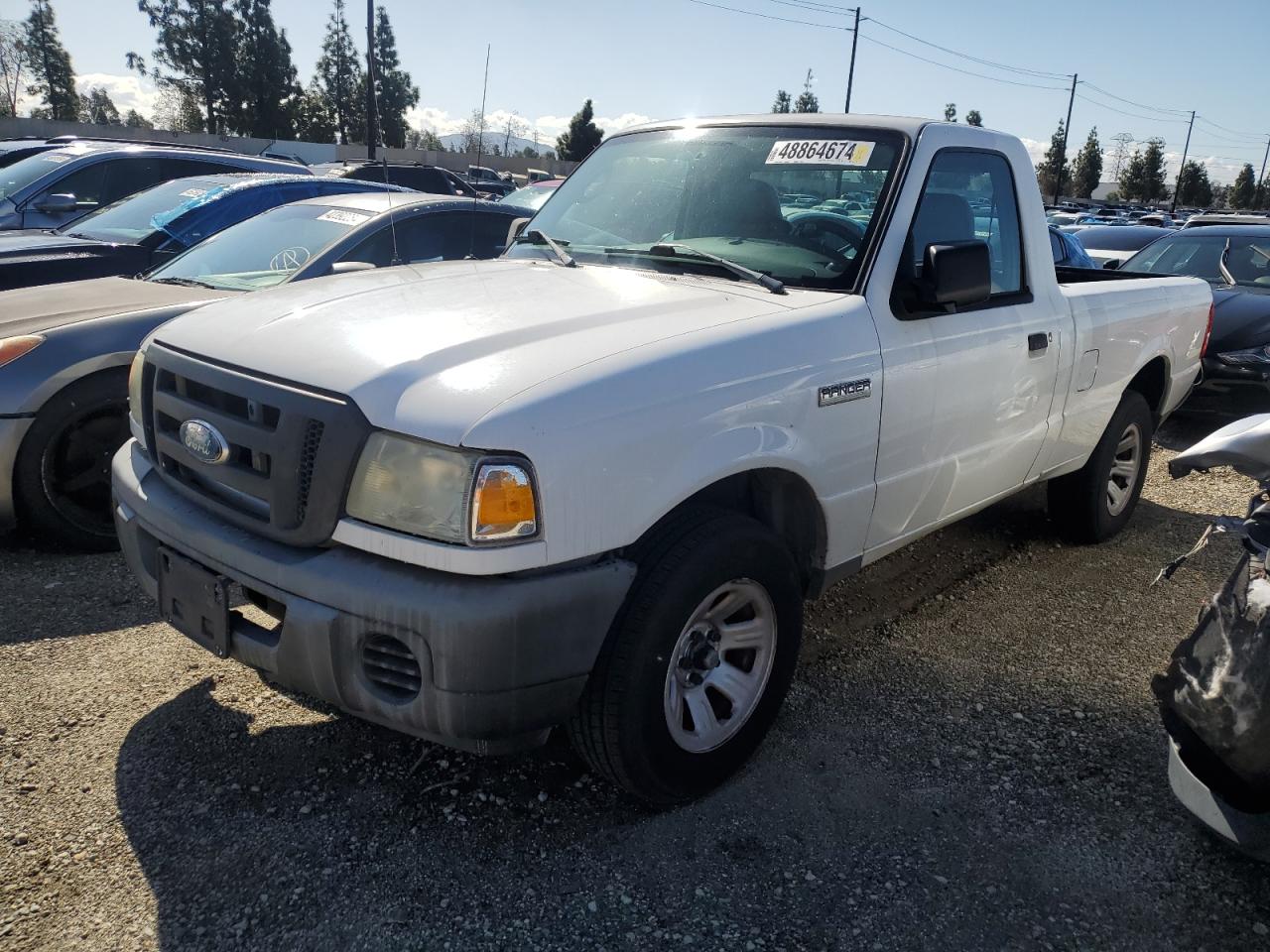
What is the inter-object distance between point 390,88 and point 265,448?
6858cm

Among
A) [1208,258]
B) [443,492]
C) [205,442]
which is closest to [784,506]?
[443,492]

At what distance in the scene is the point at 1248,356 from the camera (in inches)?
280

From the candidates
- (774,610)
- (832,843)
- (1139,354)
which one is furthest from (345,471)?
(1139,354)

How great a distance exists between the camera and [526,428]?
206cm

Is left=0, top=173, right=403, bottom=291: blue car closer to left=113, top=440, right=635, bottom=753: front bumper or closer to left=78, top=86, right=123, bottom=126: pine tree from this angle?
left=113, top=440, right=635, bottom=753: front bumper

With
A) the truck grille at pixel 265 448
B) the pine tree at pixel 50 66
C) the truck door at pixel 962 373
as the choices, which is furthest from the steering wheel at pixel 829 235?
the pine tree at pixel 50 66

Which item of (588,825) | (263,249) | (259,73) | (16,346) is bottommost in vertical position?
(588,825)

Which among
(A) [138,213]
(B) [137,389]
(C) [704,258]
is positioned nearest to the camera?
(B) [137,389]

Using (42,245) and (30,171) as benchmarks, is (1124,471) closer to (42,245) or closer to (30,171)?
(42,245)

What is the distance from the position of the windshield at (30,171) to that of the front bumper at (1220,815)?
972cm

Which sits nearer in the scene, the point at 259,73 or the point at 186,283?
the point at 186,283

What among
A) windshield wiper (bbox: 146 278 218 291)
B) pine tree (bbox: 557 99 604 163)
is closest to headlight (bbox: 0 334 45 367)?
windshield wiper (bbox: 146 278 218 291)

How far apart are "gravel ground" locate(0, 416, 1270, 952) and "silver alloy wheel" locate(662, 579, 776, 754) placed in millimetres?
232

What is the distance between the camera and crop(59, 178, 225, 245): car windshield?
6570 mm
